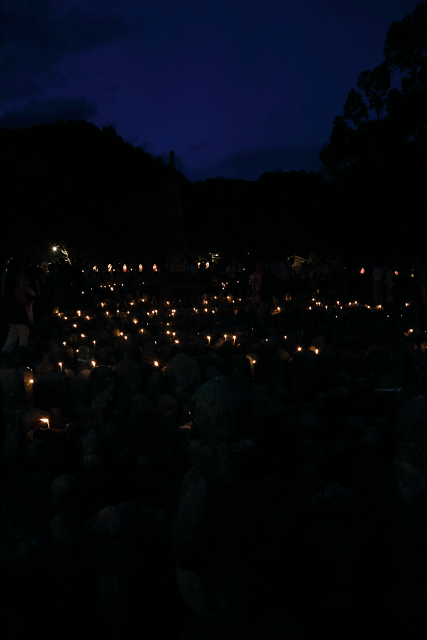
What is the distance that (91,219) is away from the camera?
48688 millimetres

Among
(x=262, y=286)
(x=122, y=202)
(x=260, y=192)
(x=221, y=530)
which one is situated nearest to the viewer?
(x=221, y=530)

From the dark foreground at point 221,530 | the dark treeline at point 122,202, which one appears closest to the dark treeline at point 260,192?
the dark treeline at point 122,202

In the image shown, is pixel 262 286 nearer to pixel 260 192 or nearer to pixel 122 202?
pixel 122 202

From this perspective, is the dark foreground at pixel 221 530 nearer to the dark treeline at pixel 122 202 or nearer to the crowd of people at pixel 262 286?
the crowd of people at pixel 262 286

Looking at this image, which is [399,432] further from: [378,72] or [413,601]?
[378,72]

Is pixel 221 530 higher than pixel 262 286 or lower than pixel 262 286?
lower

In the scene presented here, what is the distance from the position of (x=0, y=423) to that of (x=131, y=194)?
56.7 m

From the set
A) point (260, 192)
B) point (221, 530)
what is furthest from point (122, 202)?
point (221, 530)

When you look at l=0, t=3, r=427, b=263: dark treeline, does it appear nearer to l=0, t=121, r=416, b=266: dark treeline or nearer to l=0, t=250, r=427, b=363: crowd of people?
l=0, t=121, r=416, b=266: dark treeline

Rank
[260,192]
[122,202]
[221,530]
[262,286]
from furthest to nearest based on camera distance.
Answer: [260,192]
[122,202]
[262,286]
[221,530]

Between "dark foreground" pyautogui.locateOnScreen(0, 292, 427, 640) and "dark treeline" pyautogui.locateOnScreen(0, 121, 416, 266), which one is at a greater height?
"dark treeline" pyautogui.locateOnScreen(0, 121, 416, 266)

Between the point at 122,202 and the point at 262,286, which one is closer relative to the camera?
the point at 262,286

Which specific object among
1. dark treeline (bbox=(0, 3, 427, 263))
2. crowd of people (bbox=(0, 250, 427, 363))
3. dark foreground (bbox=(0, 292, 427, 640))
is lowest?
dark foreground (bbox=(0, 292, 427, 640))

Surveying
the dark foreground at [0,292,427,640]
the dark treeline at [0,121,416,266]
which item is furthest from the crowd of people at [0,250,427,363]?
the dark treeline at [0,121,416,266]
